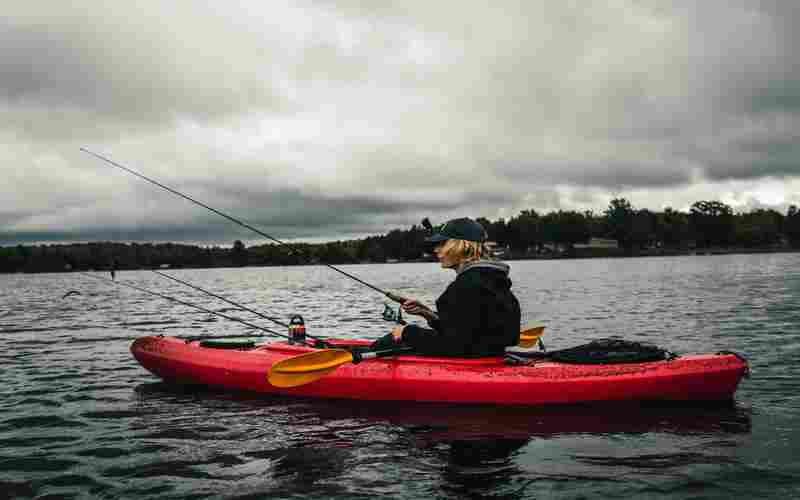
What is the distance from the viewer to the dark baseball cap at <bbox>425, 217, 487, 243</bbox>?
778 centimetres

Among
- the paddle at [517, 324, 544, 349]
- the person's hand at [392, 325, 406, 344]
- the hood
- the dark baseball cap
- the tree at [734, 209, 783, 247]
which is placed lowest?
the paddle at [517, 324, 544, 349]

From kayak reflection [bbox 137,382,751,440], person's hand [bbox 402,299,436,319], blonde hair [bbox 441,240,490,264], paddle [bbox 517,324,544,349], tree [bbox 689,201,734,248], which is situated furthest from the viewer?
tree [bbox 689,201,734,248]

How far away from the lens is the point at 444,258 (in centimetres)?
781

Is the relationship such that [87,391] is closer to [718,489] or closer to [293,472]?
[293,472]

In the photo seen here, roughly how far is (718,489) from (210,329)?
615 inches

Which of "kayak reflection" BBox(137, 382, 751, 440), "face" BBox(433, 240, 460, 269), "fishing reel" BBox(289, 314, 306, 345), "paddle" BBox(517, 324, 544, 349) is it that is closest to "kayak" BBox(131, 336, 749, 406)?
"kayak reflection" BBox(137, 382, 751, 440)

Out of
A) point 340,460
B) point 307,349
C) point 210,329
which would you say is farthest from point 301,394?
point 210,329

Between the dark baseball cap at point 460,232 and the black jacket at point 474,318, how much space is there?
40 cm

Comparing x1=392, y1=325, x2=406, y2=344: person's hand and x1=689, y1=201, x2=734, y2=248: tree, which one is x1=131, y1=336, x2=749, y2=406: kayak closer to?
x1=392, y1=325, x2=406, y2=344: person's hand

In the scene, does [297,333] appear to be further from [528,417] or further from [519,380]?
[528,417]

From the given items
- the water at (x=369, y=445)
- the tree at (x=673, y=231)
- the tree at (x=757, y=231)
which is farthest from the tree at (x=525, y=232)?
the water at (x=369, y=445)

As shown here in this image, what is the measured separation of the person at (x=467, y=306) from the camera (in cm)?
745

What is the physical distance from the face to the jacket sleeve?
34 cm

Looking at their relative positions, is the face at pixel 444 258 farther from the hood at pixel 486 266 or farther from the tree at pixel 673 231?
the tree at pixel 673 231
